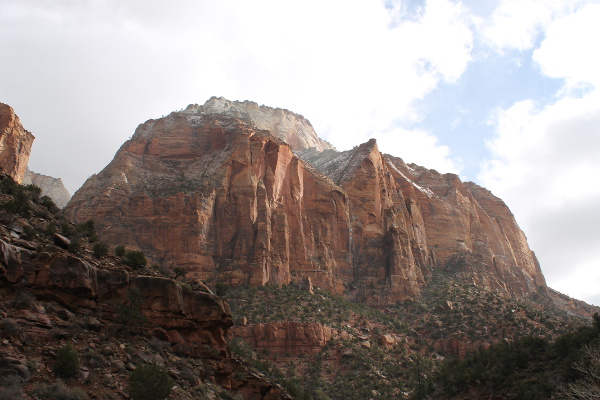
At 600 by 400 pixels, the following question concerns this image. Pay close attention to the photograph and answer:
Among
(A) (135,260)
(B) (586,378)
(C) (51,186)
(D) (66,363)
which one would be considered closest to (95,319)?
(D) (66,363)

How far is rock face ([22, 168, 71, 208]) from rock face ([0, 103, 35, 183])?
95.1 metres

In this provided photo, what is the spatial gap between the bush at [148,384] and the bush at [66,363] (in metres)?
1.93

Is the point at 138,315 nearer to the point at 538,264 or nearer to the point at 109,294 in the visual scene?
the point at 109,294

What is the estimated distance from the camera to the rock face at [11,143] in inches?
2072

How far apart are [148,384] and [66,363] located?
9.11ft

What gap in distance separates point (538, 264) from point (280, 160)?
79.5 m

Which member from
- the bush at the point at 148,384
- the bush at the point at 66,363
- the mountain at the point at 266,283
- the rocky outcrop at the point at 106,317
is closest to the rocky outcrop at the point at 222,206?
the mountain at the point at 266,283

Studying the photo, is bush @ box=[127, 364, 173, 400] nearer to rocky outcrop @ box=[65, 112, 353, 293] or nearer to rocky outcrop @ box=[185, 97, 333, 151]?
rocky outcrop @ box=[65, 112, 353, 293]

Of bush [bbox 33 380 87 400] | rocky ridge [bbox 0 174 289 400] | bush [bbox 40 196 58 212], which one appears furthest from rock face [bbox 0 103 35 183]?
bush [bbox 33 380 87 400]

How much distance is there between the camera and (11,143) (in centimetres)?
5375

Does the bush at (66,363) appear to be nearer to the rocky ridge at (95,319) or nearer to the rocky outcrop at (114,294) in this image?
the rocky ridge at (95,319)

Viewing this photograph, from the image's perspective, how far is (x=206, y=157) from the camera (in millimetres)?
78000

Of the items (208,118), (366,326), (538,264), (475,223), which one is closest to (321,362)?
(366,326)

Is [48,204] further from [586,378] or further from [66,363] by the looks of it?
[586,378]
